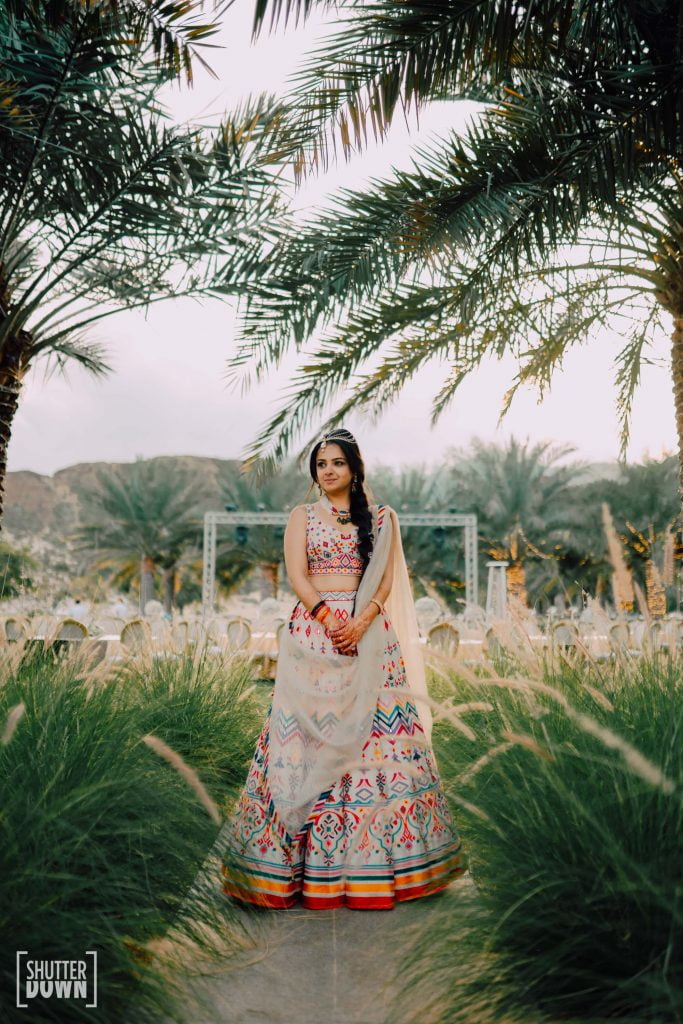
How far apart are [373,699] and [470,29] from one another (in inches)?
→ 145

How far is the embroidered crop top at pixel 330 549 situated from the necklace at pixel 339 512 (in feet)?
0.14

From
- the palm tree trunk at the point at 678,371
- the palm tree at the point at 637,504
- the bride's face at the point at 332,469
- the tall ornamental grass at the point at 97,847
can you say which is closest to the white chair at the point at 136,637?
the tall ornamental grass at the point at 97,847

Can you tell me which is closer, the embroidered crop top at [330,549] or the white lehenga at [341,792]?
the white lehenga at [341,792]

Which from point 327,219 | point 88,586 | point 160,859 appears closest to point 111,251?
point 327,219

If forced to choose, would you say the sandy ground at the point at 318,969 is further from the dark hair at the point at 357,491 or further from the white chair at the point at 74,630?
the white chair at the point at 74,630

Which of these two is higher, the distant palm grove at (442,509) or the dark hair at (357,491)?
the distant palm grove at (442,509)

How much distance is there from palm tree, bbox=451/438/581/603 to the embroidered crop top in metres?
25.0

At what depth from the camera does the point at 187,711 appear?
15.3ft

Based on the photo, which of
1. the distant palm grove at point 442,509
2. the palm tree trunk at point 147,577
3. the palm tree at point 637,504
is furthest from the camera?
the palm tree trunk at point 147,577

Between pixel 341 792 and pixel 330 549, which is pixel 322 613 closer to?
pixel 330 549

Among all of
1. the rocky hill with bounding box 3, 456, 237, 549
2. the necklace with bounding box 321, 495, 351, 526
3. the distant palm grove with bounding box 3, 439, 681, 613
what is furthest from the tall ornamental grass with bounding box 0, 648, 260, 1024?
the rocky hill with bounding box 3, 456, 237, 549

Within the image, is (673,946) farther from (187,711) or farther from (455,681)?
(455,681)

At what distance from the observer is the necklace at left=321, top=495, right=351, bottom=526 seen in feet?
13.0

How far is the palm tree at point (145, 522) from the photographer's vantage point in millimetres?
30703
